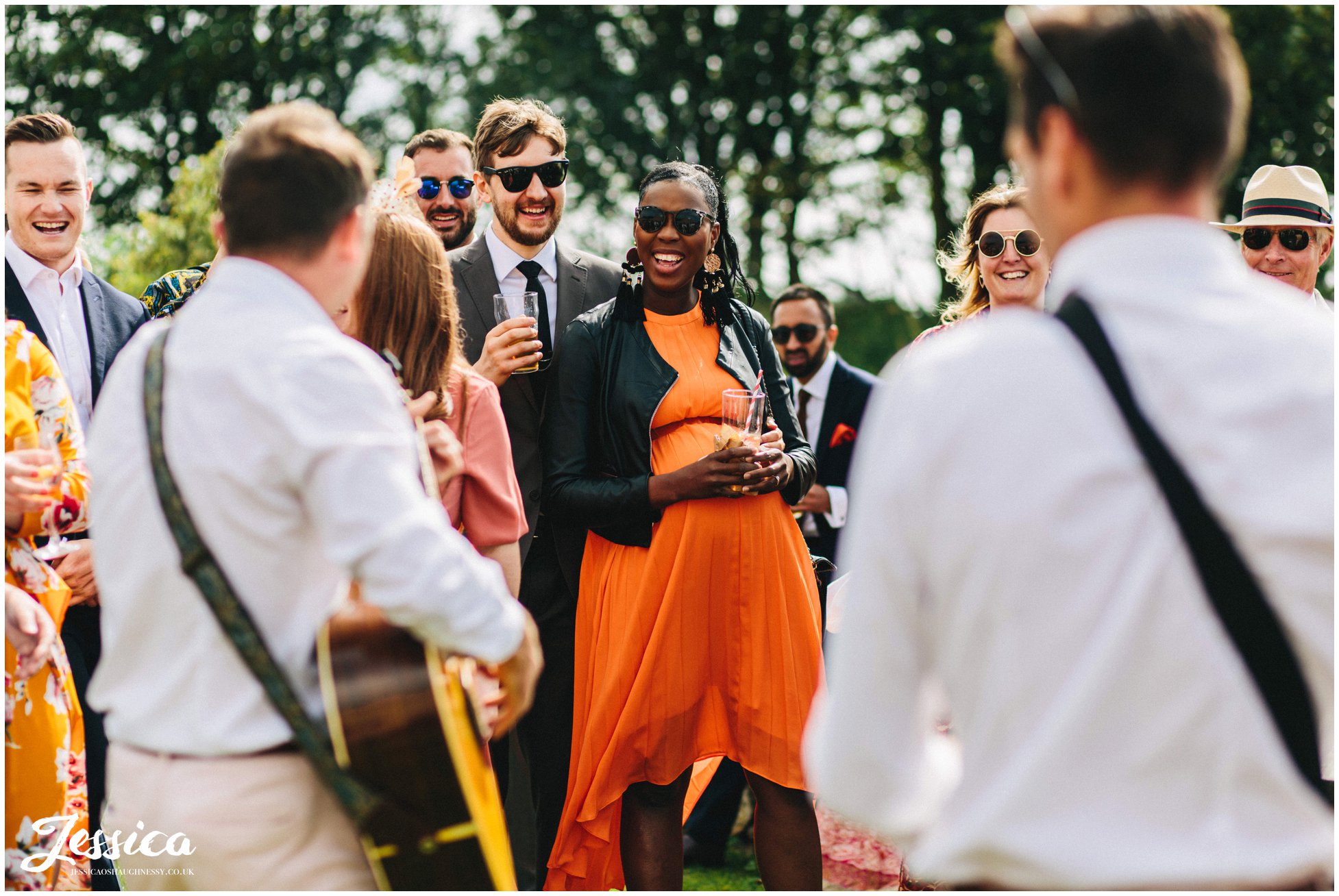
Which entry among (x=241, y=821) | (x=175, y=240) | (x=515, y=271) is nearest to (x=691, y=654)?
(x=515, y=271)

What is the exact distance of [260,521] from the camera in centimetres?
211

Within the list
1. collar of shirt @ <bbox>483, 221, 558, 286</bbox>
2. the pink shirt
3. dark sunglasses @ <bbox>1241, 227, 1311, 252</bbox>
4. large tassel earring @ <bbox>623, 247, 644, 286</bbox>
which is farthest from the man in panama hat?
the pink shirt

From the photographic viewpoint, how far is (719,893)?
502 centimetres

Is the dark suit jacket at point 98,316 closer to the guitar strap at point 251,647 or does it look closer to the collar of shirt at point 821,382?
the guitar strap at point 251,647

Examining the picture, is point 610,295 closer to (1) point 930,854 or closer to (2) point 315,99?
(1) point 930,854

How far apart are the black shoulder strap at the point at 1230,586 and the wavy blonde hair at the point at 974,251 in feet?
9.94

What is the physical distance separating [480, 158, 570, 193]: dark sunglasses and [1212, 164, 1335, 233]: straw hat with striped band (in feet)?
8.28

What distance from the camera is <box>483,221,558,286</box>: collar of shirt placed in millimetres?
5012

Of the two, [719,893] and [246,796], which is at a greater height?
[246,796]

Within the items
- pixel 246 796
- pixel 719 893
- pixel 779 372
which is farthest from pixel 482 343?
pixel 246 796

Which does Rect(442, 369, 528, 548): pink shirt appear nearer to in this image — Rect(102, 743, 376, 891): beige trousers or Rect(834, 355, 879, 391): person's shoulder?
Rect(102, 743, 376, 891): beige trousers

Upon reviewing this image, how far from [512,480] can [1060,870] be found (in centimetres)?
220

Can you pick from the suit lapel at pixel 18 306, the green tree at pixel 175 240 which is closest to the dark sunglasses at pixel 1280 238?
the suit lapel at pixel 18 306

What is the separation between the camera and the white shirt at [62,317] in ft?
14.4
